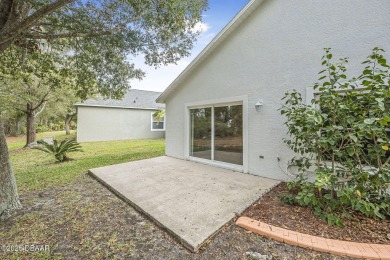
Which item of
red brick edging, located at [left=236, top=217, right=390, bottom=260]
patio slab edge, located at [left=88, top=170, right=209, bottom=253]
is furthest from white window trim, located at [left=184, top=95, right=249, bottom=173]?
patio slab edge, located at [left=88, top=170, right=209, bottom=253]

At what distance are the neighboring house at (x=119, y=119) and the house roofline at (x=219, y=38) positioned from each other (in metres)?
10.5

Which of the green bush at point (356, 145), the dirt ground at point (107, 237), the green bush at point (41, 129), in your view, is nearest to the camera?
the dirt ground at point (107, 237)

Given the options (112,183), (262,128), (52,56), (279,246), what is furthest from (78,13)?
(279,246)

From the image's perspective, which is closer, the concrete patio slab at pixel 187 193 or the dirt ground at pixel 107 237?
the dirt ground at pixel 107 237

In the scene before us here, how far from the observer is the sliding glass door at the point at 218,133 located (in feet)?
20.0

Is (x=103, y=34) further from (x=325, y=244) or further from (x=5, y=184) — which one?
(x=325, y=244)

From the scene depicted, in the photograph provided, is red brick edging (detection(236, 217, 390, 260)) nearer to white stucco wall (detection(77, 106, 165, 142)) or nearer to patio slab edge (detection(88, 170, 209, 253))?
patio slab edge (detection(88, 170, 209, 253))

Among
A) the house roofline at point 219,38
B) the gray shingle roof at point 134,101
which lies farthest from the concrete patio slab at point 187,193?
the gray shingle roof at point 134,101

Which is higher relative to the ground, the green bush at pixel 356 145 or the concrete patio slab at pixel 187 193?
the green bush at pixel 356 145

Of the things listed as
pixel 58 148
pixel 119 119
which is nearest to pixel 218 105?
pixel 58 148

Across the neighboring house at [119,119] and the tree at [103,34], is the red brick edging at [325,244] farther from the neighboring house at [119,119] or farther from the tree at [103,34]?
the neighboring house at [119,119]

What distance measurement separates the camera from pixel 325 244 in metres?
2.45

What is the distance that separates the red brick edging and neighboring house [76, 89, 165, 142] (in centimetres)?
1609

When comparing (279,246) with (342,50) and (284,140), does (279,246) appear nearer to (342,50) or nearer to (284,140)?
(284,140)
